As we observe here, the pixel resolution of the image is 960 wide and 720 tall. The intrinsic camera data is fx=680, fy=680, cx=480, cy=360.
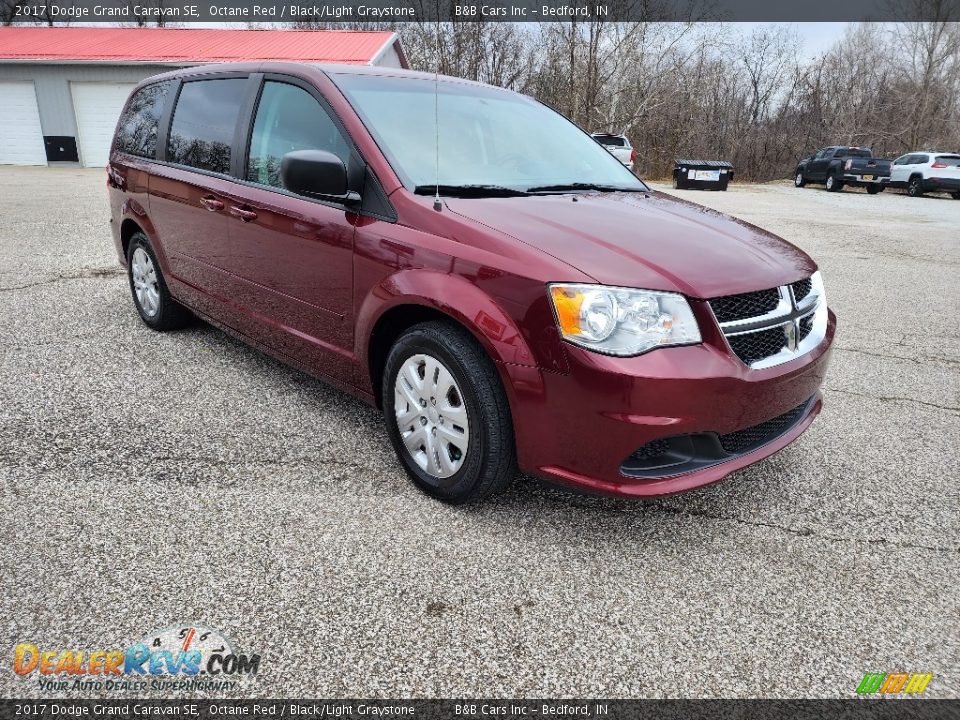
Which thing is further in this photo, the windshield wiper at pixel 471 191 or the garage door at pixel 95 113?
the garage door at pixel 95 113

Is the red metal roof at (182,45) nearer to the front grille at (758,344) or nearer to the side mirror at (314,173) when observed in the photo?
the side mirror at (314,173)

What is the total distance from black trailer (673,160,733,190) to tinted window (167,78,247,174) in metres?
19.4

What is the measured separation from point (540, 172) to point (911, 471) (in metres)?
2.24

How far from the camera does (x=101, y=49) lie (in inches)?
927

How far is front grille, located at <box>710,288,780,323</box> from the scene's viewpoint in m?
2.33

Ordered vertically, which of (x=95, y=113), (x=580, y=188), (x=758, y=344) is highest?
(x=95, y=113)

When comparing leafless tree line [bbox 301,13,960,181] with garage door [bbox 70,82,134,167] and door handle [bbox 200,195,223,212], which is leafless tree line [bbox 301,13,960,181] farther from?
door handle [bbox 200,195,223,212]

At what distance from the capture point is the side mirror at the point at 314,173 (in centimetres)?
269

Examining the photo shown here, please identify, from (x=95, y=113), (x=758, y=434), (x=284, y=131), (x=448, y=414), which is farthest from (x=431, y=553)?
(x=95, y=113)

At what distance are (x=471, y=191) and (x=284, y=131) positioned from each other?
1.09 meters

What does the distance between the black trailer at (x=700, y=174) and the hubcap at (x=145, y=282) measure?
19306 millimetres

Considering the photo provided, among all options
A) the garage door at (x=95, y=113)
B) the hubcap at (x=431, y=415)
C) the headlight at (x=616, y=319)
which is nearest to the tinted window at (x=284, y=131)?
the hubcap at (x=431, y=415)

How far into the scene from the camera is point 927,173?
71.1 feet

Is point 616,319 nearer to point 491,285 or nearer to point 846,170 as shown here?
point 491,285
